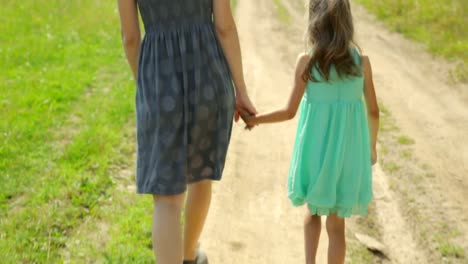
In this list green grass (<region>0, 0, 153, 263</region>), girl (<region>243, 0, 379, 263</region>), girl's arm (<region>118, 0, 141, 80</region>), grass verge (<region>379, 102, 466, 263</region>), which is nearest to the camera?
girl's arm (<region>118, 0, 141, 80</region>)

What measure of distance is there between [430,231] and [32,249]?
8.60 ft

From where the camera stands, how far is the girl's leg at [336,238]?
140 inches

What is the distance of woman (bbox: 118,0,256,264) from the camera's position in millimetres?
3105

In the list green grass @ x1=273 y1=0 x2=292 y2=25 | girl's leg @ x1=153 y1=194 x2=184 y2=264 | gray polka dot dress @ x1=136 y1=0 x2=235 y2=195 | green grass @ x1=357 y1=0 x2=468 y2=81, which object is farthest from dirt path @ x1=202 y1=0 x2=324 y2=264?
green grass @ x1=273 y1=0 x2=292 y2=25

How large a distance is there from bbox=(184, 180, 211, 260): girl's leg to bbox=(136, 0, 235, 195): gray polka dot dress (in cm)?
31

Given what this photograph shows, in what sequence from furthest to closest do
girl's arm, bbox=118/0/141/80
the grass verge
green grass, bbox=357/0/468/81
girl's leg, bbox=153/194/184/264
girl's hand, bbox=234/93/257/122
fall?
green grass, bbox=357/0/468/81, the grass verge, girl's hand, bbox=234/93/257/122, girl's leg, bbox=153/194/184/264, girl's arm, bbox=118/0/141/80

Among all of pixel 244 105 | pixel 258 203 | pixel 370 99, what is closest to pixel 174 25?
pixel 244 105

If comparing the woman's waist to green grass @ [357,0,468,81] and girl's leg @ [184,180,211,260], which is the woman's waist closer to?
girl's leg @ [184,180,211,260]

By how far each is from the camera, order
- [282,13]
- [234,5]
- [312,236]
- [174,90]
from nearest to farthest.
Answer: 1. [174,90]
2. [312,236]
3. [282,13]
4. [234,5]

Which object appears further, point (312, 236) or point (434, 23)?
point (434, 23)

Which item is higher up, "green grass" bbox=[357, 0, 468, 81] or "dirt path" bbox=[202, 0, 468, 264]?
"dirt path" bbox=[202, 0, 468, 264]

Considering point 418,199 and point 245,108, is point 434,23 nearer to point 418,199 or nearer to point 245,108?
point 418,199

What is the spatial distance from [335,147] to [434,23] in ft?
30.0

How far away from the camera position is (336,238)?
3.58m
